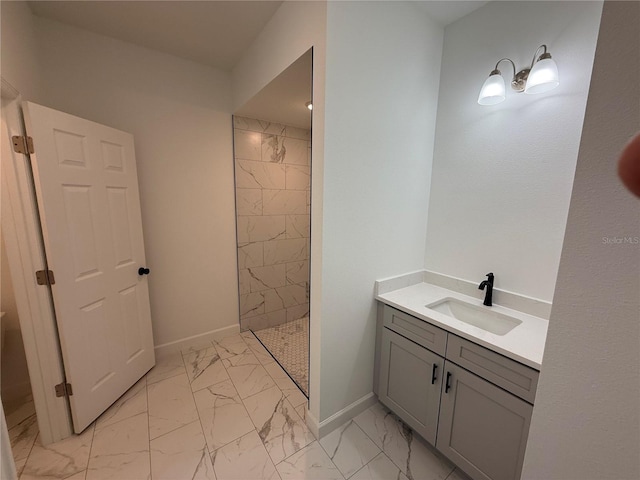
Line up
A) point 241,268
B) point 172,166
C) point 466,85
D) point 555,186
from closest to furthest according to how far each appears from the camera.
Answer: point 555,186 < point 466,85 < point 172,166 < point 241,268

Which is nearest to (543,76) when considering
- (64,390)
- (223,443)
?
(223,443)

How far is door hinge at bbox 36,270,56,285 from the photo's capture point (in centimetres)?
142

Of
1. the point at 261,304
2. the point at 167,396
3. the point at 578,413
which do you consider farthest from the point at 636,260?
the point at 261,304

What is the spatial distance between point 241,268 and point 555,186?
99.5 inches

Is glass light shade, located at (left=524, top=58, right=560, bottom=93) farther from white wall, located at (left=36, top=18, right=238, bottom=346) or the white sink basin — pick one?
white wall, located at (left=36, top=18, right=238, bottom=346)

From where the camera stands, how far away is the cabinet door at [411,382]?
143cm

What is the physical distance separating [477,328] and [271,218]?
2.09 meters

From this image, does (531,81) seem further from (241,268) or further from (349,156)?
(241,268)

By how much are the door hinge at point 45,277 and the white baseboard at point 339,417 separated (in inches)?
67.4

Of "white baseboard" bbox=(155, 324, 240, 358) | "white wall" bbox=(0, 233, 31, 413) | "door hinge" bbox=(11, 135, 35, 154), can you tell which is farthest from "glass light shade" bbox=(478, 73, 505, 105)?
"white wall" bbox=(0, 233, 31, 413)

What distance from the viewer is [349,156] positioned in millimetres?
1423

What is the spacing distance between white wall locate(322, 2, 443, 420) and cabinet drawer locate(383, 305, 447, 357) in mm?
134

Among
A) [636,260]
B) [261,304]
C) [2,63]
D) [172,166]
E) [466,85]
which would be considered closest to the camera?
[636,260]

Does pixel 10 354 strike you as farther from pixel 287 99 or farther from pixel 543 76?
pixel 543 76
